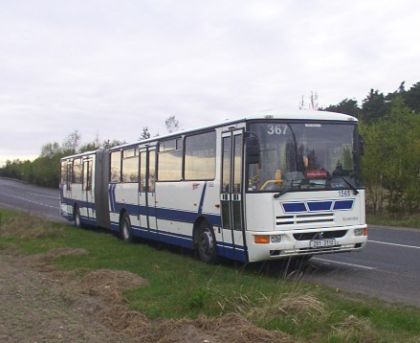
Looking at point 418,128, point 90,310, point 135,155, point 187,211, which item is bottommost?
point 90,310

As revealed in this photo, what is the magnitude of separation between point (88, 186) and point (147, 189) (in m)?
6.91

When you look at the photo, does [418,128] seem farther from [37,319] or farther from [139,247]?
[37,319]

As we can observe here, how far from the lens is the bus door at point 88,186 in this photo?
2201 cm

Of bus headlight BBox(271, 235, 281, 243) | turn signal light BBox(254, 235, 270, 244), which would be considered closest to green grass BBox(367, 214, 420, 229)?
bus headlight BBox(271, 235, 281, 243)

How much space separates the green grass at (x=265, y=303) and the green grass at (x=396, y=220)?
40.8 ft

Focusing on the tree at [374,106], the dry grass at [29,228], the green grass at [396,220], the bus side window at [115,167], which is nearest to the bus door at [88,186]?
the dry grass at [29,228]

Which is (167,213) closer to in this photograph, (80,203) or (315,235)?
(315,235)

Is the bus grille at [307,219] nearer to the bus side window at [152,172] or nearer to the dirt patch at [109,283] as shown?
the dirt patch at [109,283]

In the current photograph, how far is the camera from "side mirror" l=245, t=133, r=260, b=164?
1057cm

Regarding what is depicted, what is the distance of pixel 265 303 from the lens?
726 cm

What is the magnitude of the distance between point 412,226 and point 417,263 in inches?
419

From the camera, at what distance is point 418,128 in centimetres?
2686

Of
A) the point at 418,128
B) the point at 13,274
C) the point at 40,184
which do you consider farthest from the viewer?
the point at 40,184

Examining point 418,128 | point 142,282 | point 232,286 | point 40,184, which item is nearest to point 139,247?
point 142,282
